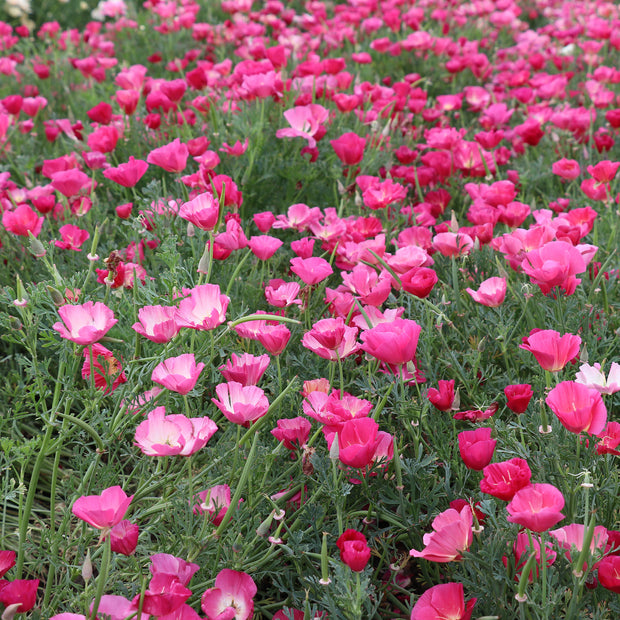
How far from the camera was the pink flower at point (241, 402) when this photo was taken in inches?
48.8

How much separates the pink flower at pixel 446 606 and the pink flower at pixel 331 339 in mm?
517

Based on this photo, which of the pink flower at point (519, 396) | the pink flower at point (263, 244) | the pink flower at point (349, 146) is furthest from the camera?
the pink flower at point (349, 146)

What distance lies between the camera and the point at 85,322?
4.66 ft

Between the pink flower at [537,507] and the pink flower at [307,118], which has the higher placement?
the pink flower at [537,507]

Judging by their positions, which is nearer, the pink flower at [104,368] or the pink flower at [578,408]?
the pink flower at [578,408]

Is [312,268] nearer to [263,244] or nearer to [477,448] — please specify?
[263,244]

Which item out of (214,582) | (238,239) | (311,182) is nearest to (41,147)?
(311,182)

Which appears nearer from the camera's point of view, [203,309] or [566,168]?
[203,309]

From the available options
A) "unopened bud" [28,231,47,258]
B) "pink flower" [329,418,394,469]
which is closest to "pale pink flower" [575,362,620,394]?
"pink flower" [329,418,394,469]

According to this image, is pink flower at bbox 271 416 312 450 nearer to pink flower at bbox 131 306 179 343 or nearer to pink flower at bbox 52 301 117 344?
pink flower at bbox 131 306 179 343

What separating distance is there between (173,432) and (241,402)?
139 millimetres

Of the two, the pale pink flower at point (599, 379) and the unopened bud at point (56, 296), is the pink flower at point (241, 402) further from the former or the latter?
the pale pink flower at point (599, 379)

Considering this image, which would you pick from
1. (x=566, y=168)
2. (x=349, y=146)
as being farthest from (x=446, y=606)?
(x=566, y=168)

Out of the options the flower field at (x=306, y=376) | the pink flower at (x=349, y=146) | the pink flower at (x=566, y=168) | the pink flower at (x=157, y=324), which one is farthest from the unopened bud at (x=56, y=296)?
the pink flower at (x=566, y=168)
